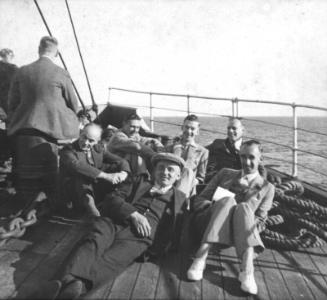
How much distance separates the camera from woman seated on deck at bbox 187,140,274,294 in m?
2.57

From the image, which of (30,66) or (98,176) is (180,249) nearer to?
(98,176)

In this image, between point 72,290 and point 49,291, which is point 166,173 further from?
point 49,291

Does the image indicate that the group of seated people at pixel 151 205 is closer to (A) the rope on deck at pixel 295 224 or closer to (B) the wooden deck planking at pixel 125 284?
(B) the wooden deck planking at pixel 125 284

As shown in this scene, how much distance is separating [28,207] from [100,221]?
1003 mm

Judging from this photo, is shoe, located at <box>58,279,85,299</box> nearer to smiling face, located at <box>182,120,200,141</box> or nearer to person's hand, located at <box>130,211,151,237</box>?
person's hand, located at <box>130,211,151,237</box>

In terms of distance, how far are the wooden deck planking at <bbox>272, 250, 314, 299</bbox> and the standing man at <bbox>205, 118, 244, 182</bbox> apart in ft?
4.01

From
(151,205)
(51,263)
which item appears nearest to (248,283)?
(151,205)

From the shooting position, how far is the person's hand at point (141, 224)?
2727 mm

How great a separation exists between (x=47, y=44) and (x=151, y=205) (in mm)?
1770

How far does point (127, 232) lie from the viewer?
2738 millimetres

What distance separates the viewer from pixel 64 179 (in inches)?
138

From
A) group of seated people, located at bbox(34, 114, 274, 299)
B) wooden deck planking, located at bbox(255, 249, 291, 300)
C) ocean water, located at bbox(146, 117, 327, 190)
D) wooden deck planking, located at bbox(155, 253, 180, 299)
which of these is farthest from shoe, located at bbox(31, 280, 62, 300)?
ocean water, located at bbox(146, 117, 327, 190)

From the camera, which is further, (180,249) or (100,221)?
(180,249)

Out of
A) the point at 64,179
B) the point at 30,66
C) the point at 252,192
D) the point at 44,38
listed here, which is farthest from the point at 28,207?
the point at 252,192
